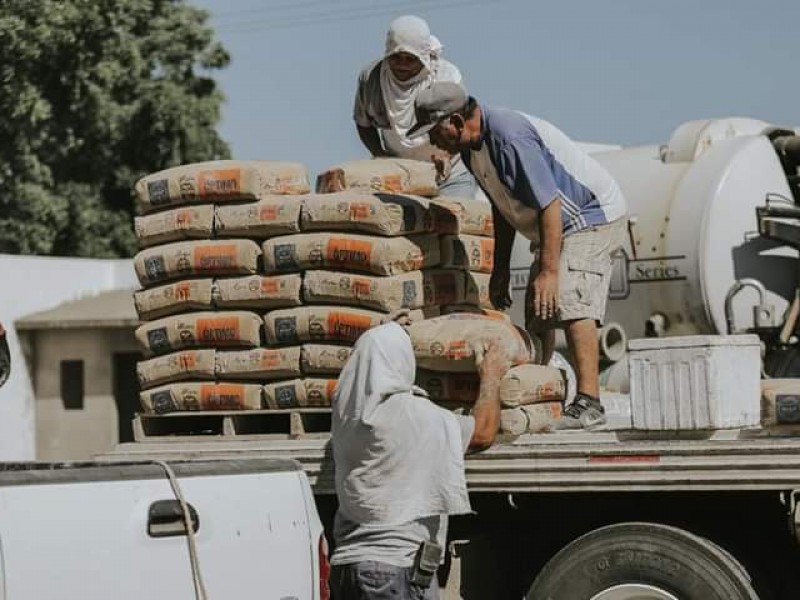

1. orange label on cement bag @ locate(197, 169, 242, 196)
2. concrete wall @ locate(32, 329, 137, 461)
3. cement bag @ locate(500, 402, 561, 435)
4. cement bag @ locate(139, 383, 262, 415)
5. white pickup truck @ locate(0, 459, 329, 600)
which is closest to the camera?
white pickup truck @ locate(0, 459, 329, 600)

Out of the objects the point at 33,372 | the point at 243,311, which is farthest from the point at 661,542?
the point at 33,372

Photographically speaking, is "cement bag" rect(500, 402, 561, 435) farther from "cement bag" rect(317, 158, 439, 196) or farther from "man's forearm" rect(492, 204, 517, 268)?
"cement bag" rect(317, 158, 439, 196)

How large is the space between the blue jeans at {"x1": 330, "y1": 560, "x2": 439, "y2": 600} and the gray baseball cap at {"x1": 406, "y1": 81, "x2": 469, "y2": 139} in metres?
2.24

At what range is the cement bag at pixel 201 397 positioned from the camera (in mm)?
8602

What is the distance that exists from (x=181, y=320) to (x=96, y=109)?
25.2 meters

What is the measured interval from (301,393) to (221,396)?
0.47m

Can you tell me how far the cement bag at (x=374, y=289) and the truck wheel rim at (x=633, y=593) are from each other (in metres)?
1.72

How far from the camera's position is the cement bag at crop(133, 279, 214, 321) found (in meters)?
8.73

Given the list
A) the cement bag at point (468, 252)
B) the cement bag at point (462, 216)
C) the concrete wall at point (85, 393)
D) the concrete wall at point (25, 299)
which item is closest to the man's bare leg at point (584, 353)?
the cement bag at point (468, 252)

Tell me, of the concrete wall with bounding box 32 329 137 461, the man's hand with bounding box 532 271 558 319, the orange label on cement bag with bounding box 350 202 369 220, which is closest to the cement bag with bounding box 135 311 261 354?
the orange label on cement bag with bounding box 350 202 369 220

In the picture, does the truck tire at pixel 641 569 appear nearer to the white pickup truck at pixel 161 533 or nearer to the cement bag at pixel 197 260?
the white pickup truck at pixel 161 533

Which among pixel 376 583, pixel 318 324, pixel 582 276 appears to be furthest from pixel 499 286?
pixel 376 583

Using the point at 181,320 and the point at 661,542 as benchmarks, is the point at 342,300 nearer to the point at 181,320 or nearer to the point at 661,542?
the point at 181,320

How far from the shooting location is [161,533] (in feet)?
19.6
